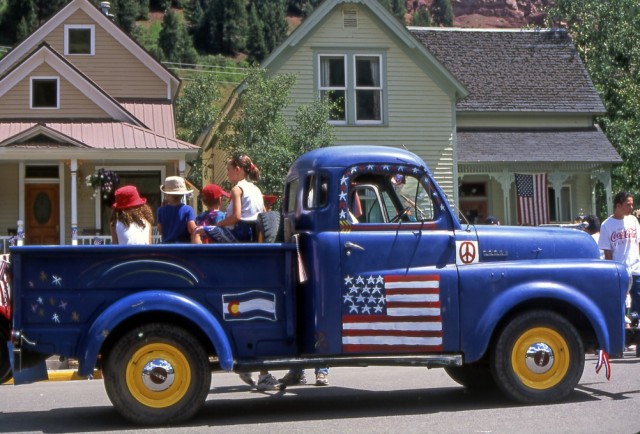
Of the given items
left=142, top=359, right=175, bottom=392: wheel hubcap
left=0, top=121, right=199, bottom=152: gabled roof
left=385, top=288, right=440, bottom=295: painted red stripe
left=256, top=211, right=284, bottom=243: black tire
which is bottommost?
left=142, top=359, right=175, bottom=392: wheel hubcap

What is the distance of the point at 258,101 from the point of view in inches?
923

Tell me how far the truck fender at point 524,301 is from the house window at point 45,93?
18.4 metres

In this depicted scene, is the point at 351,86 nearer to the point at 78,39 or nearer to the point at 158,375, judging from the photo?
the point at 78,39

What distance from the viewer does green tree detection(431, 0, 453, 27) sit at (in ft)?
500

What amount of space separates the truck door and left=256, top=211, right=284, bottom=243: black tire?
0.76m

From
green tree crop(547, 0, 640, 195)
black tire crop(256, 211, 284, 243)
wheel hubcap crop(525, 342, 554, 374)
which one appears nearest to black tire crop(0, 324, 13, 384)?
black tire crop(256, 211, 284, 243)

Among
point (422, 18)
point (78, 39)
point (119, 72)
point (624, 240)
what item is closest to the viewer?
point (624, 240)

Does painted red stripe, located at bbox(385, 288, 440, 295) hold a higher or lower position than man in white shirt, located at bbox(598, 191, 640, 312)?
lower

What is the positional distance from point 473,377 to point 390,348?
5.84 ft

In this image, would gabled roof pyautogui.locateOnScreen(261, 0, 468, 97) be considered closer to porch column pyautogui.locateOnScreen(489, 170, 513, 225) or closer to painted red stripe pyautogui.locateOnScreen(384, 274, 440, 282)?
porch column pyautogui.locateOnScreen(489, 170, 513, 225)

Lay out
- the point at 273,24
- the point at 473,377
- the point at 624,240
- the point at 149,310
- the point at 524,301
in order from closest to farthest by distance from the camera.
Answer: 1. the point at 149,310
2. the point at 524,301
3. the point at 473,377
4. the point at 624,240
5. the point at 273,24

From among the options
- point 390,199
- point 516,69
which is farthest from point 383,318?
point 516,69

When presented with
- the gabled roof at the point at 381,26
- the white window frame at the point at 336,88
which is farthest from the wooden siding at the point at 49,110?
the white window frame at the point at 336,88

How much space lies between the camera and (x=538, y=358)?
8.74 m
